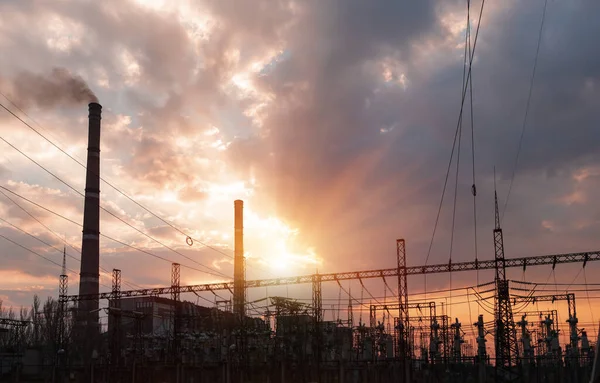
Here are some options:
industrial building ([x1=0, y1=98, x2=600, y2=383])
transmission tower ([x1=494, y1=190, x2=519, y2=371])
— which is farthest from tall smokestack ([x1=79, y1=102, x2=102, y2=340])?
transmission tower ([x1=494, y1=190, x2=519, y2=371])

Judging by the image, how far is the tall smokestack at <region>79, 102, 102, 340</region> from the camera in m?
66.9

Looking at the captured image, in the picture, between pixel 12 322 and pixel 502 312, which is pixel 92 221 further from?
pixel 502 312

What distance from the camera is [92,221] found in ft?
222

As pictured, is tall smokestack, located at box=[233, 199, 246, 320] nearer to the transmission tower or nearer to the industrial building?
the industrial building

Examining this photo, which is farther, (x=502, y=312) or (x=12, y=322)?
(x=12, y=322)

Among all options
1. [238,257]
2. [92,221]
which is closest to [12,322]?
[92,221]

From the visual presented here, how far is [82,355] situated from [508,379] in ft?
166

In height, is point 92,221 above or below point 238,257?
above

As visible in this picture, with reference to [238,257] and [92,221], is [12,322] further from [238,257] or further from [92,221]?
[238,257]

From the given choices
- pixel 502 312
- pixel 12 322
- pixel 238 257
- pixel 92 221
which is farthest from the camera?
pixel 238 257

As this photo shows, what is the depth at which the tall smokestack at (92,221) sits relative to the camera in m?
66.9

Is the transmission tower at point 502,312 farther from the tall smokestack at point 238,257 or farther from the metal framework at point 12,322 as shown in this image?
the metal framework at point 12,322

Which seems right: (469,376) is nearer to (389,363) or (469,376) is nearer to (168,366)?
(389,363)

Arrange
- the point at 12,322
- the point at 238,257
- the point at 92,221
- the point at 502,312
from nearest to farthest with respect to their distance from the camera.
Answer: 1. the point at 502,312
2. the point at 12,322
3. the point at 92,221
4. the point at 238,257
